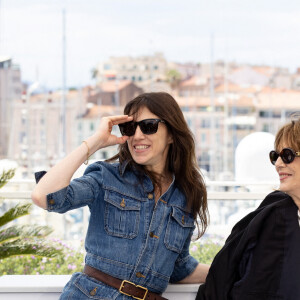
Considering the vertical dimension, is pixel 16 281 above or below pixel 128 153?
below

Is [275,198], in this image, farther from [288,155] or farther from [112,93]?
[112,93]

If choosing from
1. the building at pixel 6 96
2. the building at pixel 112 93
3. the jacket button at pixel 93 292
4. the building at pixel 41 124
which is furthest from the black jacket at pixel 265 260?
the building at pixel 112 93

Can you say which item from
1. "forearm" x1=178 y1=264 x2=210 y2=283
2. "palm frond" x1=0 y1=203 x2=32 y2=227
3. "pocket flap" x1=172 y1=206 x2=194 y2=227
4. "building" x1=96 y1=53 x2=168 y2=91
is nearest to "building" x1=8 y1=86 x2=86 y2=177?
"building" x1=96 y1=53 x2=168 y2=91

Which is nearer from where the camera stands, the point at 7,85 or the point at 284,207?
the point at 284,207

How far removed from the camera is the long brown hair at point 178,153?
6.55 feet

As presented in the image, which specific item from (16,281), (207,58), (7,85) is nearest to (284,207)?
(16,281)

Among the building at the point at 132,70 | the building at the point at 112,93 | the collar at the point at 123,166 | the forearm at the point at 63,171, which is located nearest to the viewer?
the forearm at the point at 63,171

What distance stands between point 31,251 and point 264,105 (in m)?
35.8

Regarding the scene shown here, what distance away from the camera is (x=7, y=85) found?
3659cm

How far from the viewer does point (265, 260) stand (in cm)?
187

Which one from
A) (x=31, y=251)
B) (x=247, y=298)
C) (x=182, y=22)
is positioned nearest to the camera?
(x=247, y=298)

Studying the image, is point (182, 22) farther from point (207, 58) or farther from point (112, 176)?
point (112, 176)

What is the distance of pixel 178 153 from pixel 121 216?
0.31 metres

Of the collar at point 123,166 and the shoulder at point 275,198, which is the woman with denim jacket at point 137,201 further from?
the shoulder at point 275,198
